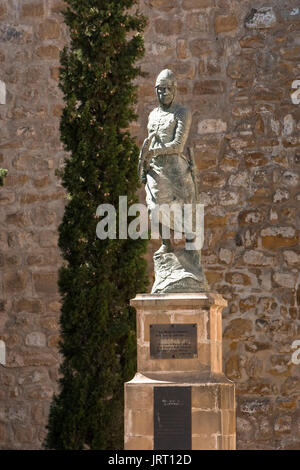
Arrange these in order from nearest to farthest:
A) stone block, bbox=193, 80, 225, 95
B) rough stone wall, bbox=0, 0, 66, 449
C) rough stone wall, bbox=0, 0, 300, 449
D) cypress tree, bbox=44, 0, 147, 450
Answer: cypress tree, bbox=44, 0, 147, 450, rough stone wall, bbox=0, 0, 300, 449, stone block, bbox=193, 80, 225, 95, rough stone wall, bbox=0, 0, 66, 449

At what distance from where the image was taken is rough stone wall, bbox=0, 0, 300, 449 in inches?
370

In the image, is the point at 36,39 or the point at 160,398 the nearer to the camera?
the point at 160,398

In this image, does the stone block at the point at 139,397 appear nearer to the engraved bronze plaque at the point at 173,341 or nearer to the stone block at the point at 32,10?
the engraved bronze plaque at the point at 173,341

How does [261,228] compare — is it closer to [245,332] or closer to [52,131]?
[245,332]

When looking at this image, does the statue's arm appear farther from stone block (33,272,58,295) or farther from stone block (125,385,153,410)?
stone block (33,272,58,295)

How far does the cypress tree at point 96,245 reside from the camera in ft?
27.7

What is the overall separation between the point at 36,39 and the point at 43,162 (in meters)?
1.29

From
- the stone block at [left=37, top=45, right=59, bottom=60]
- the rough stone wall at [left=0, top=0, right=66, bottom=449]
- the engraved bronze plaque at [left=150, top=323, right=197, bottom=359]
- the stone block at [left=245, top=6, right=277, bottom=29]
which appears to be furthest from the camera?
A: the stone block at [left=37, top=45, right=59, bottom=60]

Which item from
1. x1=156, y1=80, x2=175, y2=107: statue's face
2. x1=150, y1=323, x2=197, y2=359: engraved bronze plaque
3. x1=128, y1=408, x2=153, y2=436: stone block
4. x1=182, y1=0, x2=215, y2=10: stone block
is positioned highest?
x1=182, y1=0, x2=215, y2=10: stone block

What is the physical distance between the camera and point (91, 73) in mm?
8789

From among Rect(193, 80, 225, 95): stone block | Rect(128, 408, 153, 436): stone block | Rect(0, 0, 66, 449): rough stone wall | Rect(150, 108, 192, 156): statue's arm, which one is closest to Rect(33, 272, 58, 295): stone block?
Rect(0, 0, 66, 449): rough stone wall

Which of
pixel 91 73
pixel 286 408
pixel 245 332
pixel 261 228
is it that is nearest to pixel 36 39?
pixel 91 73

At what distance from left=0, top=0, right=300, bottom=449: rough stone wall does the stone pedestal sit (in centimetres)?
198

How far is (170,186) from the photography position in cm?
766
